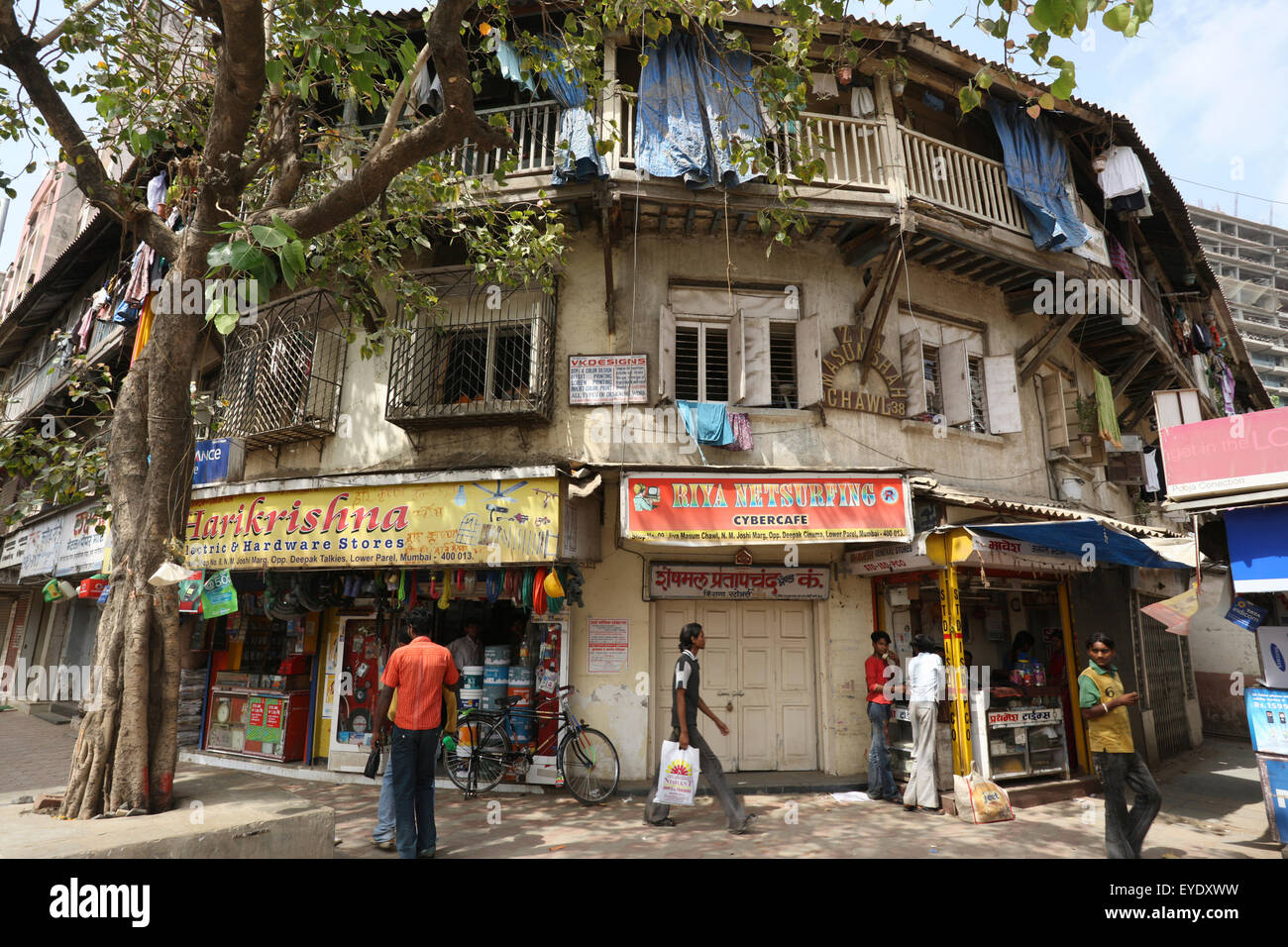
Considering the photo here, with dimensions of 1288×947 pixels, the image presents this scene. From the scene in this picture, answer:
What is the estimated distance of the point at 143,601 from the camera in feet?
16.3

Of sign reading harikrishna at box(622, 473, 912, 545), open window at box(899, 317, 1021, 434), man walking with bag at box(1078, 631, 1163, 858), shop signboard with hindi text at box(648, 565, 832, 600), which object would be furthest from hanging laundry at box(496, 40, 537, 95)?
man walking with bag at box(1078, 631, 1163, 858)

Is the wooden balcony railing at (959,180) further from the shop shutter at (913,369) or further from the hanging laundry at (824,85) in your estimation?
the shop shutter at (913,369)

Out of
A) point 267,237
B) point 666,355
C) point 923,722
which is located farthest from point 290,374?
point 923,722

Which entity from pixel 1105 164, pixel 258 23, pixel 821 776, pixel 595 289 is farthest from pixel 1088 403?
pixel 258 23

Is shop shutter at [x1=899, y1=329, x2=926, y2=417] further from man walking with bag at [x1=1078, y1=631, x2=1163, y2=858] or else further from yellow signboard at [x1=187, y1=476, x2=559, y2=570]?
yellow signboard at [x1=187, y1=476, x2=559, y2=570]

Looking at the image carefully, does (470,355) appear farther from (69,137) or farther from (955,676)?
(955,676)

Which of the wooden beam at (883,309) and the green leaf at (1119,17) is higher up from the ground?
the wooden beam at (883,309)

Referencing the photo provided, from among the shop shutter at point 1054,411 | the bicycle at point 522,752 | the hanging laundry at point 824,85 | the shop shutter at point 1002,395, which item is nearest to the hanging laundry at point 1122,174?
the shop shutter at point 1054,411

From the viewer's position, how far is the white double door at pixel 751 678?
8.95 m

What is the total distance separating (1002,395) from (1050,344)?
1.35 metres

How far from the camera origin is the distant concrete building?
6838 cm

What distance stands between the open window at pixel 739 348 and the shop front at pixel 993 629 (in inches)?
98.3

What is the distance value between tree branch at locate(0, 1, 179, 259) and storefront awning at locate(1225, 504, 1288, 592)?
378 inches
